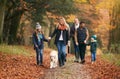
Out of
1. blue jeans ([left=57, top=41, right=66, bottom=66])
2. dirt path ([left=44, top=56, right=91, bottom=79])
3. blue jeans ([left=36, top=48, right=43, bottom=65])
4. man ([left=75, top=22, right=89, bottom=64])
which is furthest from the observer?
man ([left=75, top=22, right=89, bottom=64])

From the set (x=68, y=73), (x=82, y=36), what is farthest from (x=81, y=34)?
(x=68, y=73)

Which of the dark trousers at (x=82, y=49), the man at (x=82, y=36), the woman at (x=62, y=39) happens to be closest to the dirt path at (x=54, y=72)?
the woman at (x=62, y=39)

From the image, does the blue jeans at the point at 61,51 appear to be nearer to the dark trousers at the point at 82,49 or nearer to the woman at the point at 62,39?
the woman at the point at 62,39

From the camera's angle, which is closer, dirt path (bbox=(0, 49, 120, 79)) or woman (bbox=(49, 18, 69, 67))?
dirt path (bbox=(0, 49, 120, 79))

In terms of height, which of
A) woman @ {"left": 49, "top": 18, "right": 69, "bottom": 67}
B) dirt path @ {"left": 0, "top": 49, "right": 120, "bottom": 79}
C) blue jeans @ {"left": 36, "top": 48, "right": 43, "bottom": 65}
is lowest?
dirt path @ {"left": 0, "top": 49, "right": 120, "bottom": 79}

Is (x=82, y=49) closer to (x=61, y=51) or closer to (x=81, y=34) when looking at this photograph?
(x=81, y=34)

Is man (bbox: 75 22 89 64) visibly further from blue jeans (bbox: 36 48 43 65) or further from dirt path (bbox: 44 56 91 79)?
blue jeans (bbox: 36 48 43 65)

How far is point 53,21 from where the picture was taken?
3969 centimetres

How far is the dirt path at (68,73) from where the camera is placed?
1476cm

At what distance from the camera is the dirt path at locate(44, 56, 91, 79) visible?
14758 mm

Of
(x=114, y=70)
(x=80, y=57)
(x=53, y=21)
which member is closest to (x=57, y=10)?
(x=53, y=21)

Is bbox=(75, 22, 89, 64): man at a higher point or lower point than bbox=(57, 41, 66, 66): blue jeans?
higher

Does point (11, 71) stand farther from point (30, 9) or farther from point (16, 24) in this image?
point (16, 24)

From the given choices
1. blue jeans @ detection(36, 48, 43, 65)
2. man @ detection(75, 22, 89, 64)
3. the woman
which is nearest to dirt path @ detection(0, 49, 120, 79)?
blue jeans @ detection(36, 48, 43, 65)
